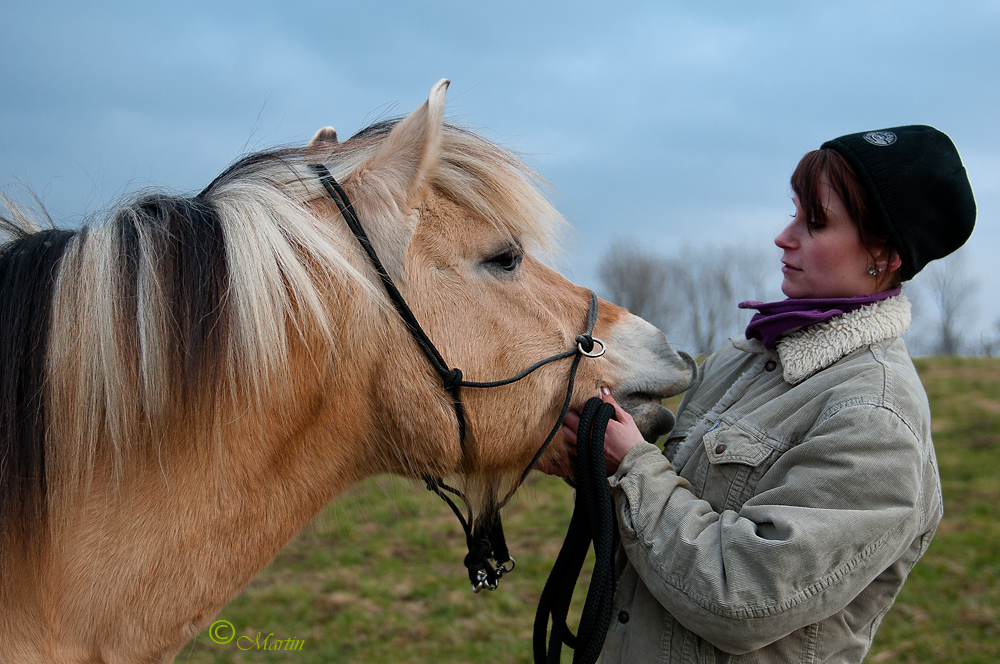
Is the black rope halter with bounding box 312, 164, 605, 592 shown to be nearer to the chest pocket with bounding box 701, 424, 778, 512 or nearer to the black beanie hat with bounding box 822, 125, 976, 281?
the chest pocket with bounding box 701, 424, 778, 512

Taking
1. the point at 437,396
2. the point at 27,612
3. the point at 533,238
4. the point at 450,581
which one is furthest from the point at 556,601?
the point at 450,581

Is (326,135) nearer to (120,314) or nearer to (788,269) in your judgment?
(120,314)

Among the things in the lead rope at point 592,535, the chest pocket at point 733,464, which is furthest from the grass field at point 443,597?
the chest pocket at point 733,464

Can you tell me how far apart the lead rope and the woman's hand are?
27mm

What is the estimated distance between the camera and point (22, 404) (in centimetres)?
A: 126

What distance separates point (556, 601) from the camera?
1.83m

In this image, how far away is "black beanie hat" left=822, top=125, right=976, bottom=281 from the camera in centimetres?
157

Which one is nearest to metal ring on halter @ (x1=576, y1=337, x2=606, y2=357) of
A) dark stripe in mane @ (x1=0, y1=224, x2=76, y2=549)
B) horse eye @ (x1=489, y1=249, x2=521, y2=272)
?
horse eye @ (x1=489, y1=249, x2=521, y2=272)

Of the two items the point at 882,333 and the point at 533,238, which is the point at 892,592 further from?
the point at 533,238

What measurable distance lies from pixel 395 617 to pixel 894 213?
4.03 m

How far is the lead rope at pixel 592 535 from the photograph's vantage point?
161cm

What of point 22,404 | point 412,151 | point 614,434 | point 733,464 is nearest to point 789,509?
point 733,464

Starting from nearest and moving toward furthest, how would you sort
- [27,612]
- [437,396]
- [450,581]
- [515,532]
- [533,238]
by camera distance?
[27,612]
[437,396]
[533,238]
[450,581]
[515,532]

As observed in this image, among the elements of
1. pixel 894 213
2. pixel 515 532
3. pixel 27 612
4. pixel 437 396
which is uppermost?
pixel 894 213
